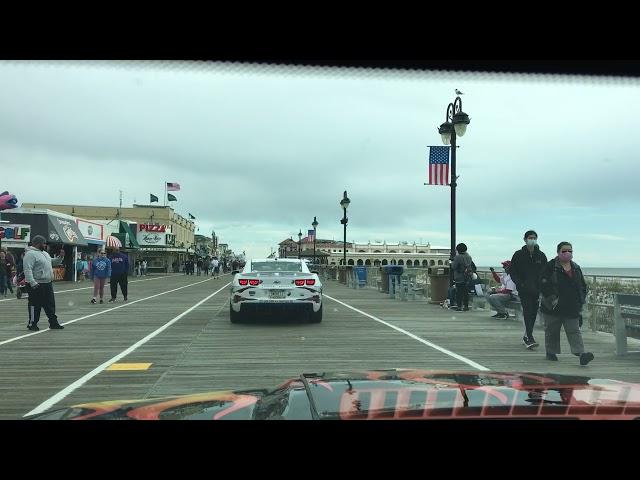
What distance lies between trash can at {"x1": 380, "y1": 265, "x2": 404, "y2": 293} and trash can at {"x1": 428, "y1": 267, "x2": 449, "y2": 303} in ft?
15.0

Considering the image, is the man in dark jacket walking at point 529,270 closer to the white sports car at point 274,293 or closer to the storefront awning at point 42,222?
the white sports car at point 274,293

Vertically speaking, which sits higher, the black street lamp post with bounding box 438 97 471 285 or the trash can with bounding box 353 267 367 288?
the black street lamp post with bounding box 438 97 471 285

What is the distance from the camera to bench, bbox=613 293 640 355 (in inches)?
393

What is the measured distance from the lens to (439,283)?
70.8ft

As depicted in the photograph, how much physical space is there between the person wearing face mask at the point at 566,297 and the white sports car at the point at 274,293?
6.26 m

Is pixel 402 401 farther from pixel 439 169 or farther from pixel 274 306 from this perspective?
pixel 439 169

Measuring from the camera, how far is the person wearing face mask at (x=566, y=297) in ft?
31.1

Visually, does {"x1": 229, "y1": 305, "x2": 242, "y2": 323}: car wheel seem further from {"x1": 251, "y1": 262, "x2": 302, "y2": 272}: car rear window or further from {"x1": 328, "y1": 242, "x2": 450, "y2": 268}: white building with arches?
{"x1": 328, "y1": 242, "x2": 450, "y2": 268}: white building with arches

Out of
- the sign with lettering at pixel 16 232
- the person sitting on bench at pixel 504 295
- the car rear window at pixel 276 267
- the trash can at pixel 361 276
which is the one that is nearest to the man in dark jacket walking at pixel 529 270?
the person sitting on bench at pixel 504 295

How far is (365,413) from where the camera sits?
3193 mm

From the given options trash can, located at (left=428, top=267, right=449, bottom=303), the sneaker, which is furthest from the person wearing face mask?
trash can, located at (left=428, top=267, right=449, bottom=303)
